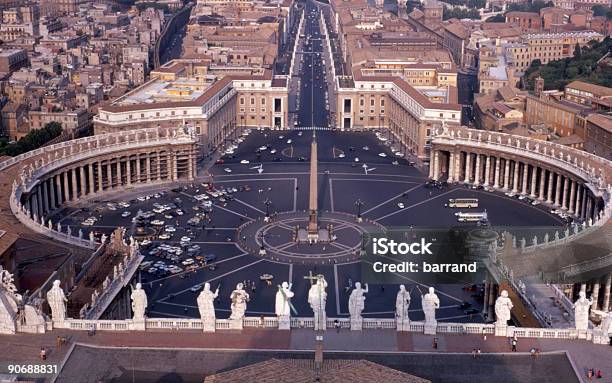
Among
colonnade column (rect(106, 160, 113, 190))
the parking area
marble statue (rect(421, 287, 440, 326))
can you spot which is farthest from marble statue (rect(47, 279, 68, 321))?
colonnade column (rect(106, 160, 113, 190))

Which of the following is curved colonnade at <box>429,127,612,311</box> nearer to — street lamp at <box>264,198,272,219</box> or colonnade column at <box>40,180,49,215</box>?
street lamp at <box>264,198,272,219</box>

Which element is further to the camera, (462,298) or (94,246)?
(462,298)

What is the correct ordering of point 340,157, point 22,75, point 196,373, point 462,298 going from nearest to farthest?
1. point 196,373
2. point 462,298
3. point 340,157
4. point 22,75

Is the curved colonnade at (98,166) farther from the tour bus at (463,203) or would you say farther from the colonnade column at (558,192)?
the colonnade column at (558,192)

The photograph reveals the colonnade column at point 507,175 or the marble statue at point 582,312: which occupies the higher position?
the marble statue at point 582,312

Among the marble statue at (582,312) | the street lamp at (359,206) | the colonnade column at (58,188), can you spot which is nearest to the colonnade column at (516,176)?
the street lamp at (359,206)

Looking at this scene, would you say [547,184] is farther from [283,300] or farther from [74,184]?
[283,300]

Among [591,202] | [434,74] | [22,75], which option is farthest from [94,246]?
[22,75]

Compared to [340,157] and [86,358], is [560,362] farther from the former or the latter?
[340,157]
